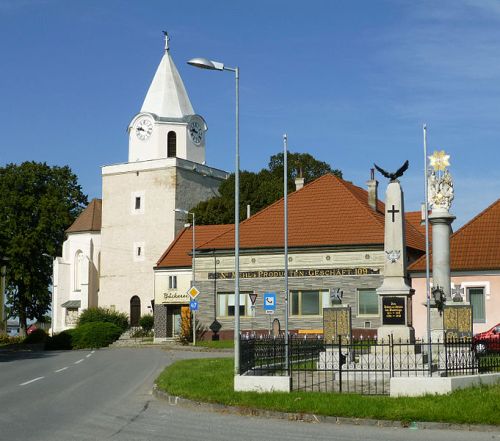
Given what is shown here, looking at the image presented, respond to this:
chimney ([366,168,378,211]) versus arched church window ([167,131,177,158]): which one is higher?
arched church window ([167,131,177,158])

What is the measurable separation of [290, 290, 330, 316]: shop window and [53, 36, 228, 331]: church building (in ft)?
71.7

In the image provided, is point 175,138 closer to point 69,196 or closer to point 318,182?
point 69,196

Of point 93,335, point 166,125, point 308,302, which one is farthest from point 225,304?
point 166,125

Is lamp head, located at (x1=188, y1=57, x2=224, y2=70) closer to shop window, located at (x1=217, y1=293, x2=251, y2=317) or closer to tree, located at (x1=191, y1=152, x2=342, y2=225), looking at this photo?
shop window, located at (x1=217, y1=293, x2=251, y2=317)

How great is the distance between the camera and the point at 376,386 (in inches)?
724

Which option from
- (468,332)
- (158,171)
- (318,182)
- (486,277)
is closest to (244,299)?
(318,182)

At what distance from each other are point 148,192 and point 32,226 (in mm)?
14188

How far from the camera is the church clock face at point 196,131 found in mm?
74331

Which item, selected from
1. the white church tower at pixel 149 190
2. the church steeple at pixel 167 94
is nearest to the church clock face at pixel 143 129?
the white church tower at pixel 149 190

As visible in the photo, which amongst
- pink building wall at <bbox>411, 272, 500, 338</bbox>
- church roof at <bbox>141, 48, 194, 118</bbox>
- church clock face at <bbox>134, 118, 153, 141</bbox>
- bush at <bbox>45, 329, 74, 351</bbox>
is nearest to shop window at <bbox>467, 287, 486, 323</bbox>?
pink building wall at <bbox>411, 272, 500, 338</bbox>

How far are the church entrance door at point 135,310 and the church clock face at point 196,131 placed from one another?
15.2 meters

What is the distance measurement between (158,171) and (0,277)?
1570 cm

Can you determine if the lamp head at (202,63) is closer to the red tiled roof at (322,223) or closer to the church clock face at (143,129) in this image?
the red tiled roof at (322,223)

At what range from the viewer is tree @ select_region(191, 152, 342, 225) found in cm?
7012
